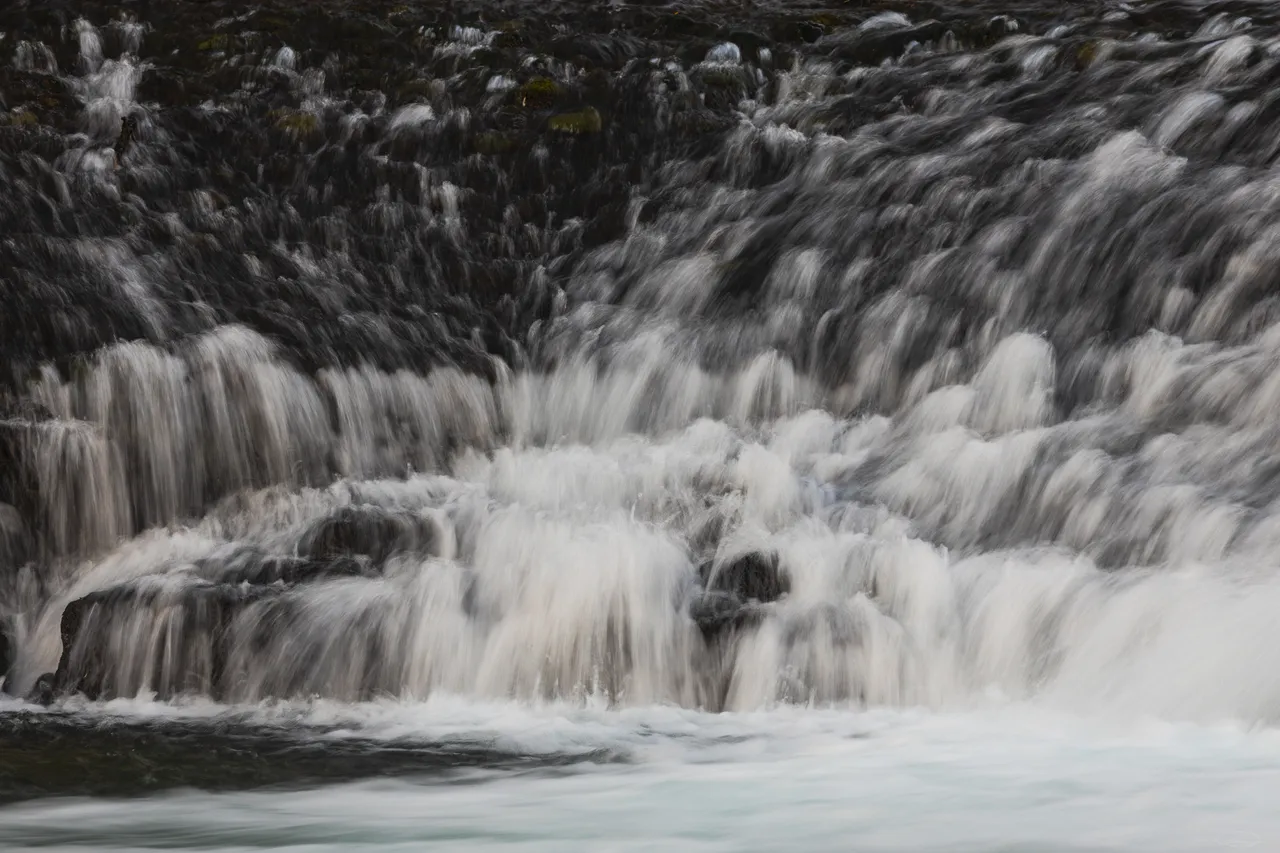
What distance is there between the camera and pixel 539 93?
11570 mm

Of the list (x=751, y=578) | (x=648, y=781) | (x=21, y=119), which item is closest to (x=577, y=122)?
(x=21, y=119)

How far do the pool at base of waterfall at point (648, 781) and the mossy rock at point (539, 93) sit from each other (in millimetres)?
6492

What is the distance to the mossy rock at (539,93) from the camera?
1148cm

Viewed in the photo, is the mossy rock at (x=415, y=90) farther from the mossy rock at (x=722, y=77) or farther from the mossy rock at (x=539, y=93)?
the mossy rock at (x=722, y=77)

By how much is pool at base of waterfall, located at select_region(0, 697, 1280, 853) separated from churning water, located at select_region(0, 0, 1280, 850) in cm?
3

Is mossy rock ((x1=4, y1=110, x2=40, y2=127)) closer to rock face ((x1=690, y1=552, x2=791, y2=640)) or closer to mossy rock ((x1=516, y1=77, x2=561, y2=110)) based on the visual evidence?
mossy rock ((x1=516, y1=77, x2=561, y2=110))

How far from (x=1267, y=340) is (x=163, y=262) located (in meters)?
6.04

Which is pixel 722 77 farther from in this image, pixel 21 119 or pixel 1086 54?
pixel 21 119

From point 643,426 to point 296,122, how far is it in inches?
165

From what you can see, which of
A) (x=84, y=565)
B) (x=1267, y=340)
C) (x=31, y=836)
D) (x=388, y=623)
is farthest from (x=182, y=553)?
(x=1267, y=340)

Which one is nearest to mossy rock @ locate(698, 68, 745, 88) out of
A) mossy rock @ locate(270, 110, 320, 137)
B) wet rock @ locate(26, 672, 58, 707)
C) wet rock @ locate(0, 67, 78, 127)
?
mossy rock @ locate(270, 110, 320, 137)

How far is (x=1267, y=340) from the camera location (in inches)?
278

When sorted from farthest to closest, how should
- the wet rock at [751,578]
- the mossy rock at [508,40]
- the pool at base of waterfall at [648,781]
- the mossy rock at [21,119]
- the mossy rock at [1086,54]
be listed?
the mossy rock at [508,40] < the mossy rock at [21,119] < the mossy rock at [1086,54] < the wet rock at [751,578] < the pool at base of waterfall at [648,781]

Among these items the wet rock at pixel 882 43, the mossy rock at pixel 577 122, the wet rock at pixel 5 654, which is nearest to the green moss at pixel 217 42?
the mossy rock at pixel 577 122
